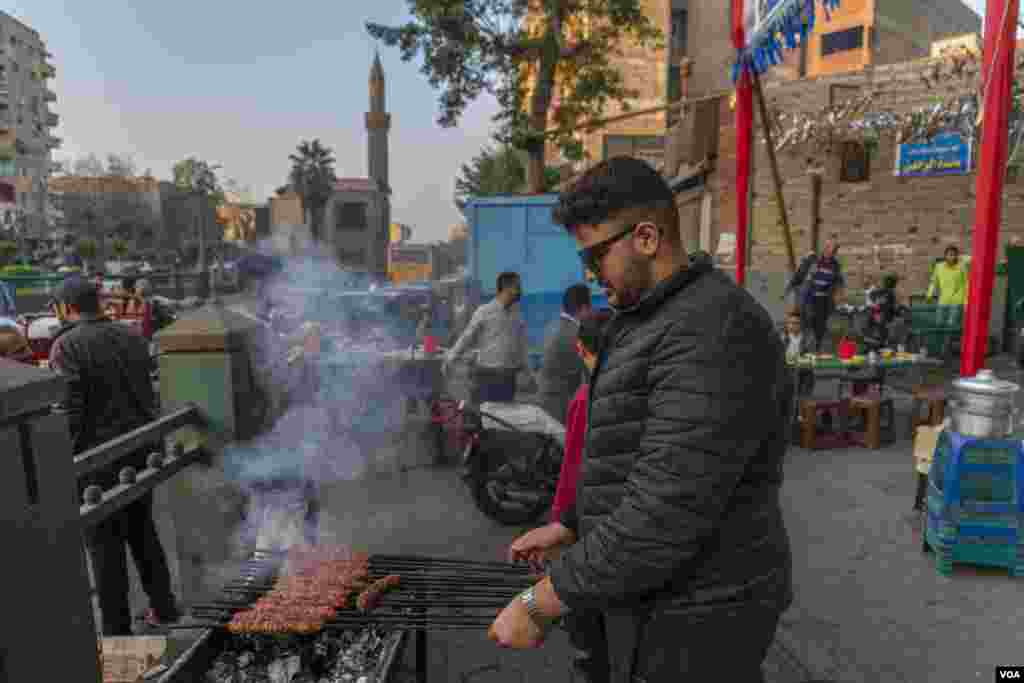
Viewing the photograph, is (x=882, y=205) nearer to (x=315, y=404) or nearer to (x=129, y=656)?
(x=315, y=404)

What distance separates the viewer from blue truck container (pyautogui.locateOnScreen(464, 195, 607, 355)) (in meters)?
12.8

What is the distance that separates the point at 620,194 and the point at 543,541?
4.30 feet

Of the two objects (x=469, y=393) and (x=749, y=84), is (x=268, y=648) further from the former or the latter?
(x=749, y=84)

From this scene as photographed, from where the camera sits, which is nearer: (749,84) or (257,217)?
(749,84)

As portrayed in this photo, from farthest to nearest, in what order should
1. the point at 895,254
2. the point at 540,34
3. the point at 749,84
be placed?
the point at 540,34, the point at 895,254, the point at 749,84

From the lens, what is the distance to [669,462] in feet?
4.94

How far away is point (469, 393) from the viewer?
7902mm

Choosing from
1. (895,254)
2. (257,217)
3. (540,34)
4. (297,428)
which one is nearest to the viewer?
(297,428)

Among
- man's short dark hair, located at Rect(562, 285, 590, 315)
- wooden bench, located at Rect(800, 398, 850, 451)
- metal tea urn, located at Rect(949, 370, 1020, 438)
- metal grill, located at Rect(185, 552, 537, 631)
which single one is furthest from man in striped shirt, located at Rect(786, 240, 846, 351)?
metal grill, located at Rect(185, 552, 537, 631)

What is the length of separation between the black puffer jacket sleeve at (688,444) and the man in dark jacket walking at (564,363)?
14.0 feet

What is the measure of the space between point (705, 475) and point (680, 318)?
363 millimetres

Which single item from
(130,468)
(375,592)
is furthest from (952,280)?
(130,468)

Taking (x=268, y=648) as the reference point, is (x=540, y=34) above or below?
above

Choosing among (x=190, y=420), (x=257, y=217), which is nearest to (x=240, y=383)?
(x=190, y=420)
